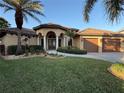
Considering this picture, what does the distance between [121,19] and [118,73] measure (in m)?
3.49

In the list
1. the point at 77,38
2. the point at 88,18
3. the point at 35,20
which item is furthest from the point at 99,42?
the point at 88,18

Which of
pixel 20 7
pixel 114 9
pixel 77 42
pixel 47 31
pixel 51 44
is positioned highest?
pixel 20 7

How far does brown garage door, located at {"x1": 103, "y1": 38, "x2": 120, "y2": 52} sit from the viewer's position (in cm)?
3338

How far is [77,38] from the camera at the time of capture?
34.9 meters

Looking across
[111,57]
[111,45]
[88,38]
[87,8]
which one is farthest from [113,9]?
[111,45]

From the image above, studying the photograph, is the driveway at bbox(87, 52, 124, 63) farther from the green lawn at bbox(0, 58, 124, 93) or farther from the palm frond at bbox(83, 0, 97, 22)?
the green lawn at bbox(0, 58, 124, 93)

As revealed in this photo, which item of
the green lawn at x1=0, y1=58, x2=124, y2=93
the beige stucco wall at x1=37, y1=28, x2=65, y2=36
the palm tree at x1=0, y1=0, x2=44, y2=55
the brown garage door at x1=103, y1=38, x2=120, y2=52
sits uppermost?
the palm tree at x1=0, y1=0, x2=44, y2=55

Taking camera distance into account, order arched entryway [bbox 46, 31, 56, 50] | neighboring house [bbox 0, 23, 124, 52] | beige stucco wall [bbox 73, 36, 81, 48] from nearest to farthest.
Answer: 1. neighboring house [bbox 0, 23, 124, 52]
2. beige stucco wall [bbox 73, 36, 81, 48]
3. arched entryway [bbox 46, 31, 56, 50]

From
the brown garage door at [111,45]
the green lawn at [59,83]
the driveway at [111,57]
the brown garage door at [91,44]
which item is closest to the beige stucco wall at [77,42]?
the brown garage door at [91,44]

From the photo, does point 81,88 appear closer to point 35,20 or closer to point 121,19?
point 121,19

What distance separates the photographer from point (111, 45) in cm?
3366

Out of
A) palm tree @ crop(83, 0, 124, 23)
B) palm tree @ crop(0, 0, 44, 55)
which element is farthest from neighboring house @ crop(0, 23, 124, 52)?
palm tree @ crop(83, 0, 124, 23)

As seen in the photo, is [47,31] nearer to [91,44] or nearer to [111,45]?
[91,44]

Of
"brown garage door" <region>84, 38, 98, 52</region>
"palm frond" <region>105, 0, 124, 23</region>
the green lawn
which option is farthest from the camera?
"brown garage door" <region>84, 38, 98, 52</region>
